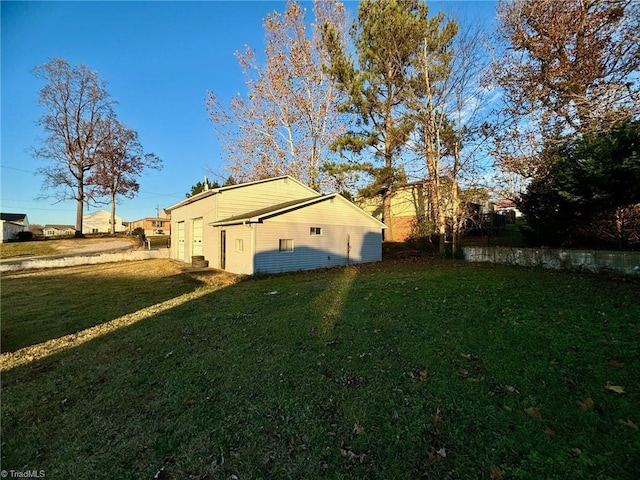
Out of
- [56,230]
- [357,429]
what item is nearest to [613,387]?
[357,429]

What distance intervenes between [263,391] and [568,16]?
13.8 metres

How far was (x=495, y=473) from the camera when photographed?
211cm

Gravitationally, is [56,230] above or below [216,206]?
above

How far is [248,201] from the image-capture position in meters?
14.8

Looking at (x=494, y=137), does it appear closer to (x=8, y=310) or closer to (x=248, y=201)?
(x=248, y=201)

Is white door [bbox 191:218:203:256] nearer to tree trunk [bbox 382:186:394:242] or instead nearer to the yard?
the yard

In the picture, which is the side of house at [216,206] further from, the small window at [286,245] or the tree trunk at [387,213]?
the tree trunk at [387,213]

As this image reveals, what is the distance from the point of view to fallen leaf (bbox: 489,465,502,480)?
6.84 ft

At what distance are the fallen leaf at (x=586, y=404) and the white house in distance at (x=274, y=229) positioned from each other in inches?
413

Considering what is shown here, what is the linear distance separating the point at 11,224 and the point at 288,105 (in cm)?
4483

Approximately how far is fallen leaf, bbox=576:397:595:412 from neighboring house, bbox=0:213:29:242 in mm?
49741

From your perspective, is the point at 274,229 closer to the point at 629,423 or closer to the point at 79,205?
the point at 629,423

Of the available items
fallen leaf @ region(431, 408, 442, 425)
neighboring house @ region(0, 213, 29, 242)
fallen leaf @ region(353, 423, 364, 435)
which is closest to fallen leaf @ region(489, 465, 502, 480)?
fallen leaf @ region(431, 408, 442, 425)

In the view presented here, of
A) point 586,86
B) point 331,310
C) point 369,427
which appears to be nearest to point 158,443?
point 369,427
